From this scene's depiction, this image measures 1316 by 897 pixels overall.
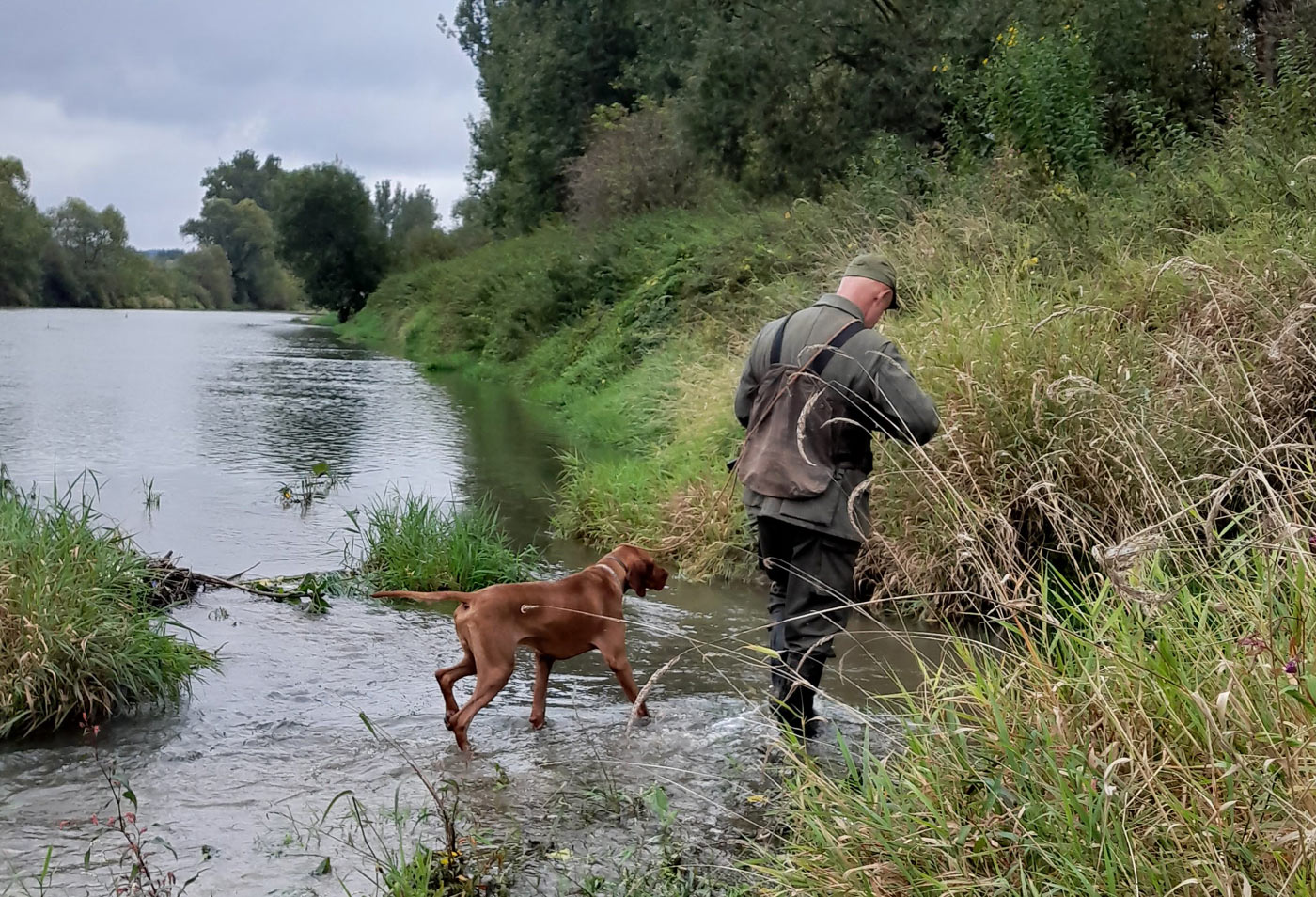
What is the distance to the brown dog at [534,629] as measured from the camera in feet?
17.4

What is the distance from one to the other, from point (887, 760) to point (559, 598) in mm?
2319

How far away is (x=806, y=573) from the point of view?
16.8 feet

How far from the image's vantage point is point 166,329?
63312 mm

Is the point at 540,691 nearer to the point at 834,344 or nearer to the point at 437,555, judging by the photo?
the point at 834,344

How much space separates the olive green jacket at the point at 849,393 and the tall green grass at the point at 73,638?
2.90 m

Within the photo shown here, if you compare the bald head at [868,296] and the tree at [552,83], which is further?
the tree at [552,83]

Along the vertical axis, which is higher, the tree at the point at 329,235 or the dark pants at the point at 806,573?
the tree at the point at 329,235

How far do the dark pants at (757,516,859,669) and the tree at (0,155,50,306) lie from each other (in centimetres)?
10263

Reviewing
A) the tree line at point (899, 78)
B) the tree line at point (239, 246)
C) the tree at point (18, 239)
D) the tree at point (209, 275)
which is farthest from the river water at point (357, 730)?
the tree at point (209, 275)

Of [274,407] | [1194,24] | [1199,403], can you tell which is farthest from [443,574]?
[274,407]

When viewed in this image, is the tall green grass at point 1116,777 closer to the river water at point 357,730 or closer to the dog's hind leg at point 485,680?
the river water at point 357,730

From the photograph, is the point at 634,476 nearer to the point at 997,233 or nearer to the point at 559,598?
the point at 997,233

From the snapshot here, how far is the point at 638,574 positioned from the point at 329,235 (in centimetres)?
6304

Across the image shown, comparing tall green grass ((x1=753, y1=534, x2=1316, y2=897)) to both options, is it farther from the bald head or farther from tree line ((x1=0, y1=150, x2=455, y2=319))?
tree line ((x1=0, y1=150, x2=455, y2=319))
